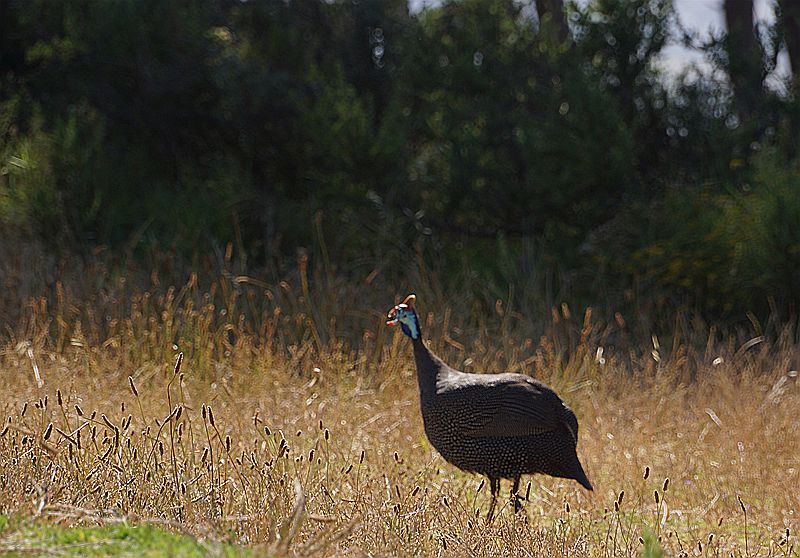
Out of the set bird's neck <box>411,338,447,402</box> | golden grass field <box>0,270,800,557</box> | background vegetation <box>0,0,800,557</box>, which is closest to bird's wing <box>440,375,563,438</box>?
bird's neck <box>411,338,447,402</box>

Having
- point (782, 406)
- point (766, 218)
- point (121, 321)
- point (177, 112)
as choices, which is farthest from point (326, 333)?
point (177, 112)

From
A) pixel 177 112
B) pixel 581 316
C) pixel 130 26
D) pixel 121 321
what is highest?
pixel 130 26

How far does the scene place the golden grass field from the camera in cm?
477

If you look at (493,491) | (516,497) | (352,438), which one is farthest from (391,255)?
(516,497)

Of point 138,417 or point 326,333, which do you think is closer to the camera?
point 138,417

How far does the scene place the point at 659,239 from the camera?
11328 millimetres

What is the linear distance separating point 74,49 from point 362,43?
12.7 feet

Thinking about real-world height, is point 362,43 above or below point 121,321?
above

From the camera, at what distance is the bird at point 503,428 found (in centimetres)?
560

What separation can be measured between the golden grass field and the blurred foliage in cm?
130

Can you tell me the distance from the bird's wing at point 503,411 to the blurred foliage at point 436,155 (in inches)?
183

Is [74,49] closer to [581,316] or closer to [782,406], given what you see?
[581,316]

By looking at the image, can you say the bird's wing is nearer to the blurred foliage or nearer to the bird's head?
the bird's head

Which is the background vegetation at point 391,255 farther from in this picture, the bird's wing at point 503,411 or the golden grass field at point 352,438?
the bird's wing at point 503,411
